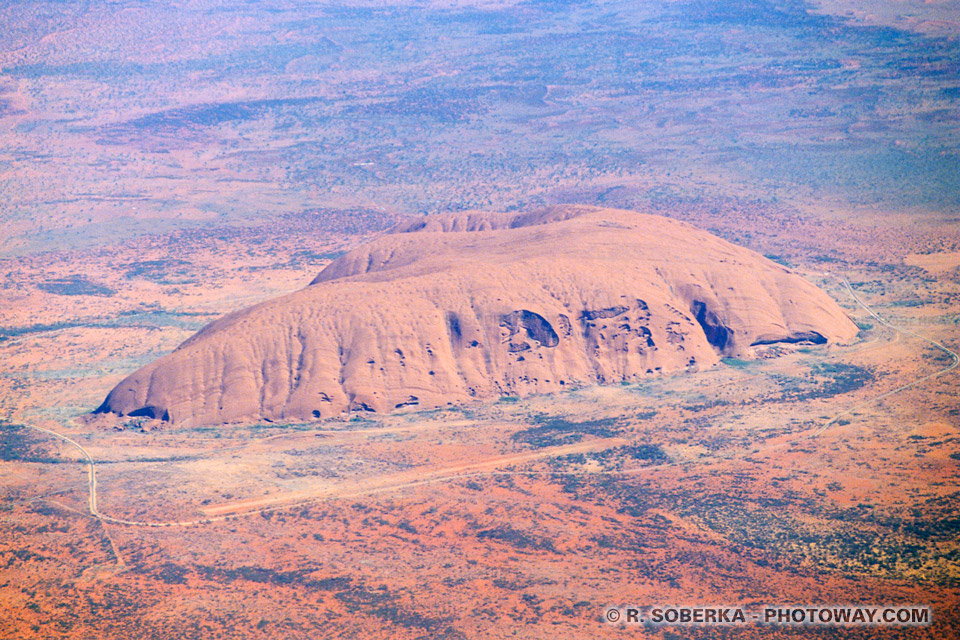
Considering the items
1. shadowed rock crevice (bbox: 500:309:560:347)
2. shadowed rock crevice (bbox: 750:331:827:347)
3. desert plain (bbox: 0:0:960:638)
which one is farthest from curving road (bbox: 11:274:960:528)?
shadowed rock crevice (bbox: 500:309:560:347)

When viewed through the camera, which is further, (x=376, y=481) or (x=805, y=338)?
(x=805, y=338)

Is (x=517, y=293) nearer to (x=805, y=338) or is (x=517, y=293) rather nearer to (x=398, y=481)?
(x=398, y=481)

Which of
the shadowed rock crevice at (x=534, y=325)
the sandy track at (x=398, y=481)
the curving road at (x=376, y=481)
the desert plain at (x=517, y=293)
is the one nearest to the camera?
the desert plain at (x=517, y=293)

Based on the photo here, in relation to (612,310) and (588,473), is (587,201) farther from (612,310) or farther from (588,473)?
(588,473)

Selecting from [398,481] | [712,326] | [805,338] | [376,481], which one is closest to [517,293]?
[712,326]

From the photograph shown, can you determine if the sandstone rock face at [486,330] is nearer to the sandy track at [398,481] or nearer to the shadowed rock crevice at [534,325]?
the shadowed rock crevice at [534,325]

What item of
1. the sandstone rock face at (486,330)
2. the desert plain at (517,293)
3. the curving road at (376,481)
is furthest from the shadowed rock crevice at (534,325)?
the curving road at (376,481)

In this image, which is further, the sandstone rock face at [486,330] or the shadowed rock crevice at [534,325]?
the shadowed rock crevice at [534,325]

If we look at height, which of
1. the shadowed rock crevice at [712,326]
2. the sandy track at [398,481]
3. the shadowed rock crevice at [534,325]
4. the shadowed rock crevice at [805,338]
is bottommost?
the sandy track at [398,481]
